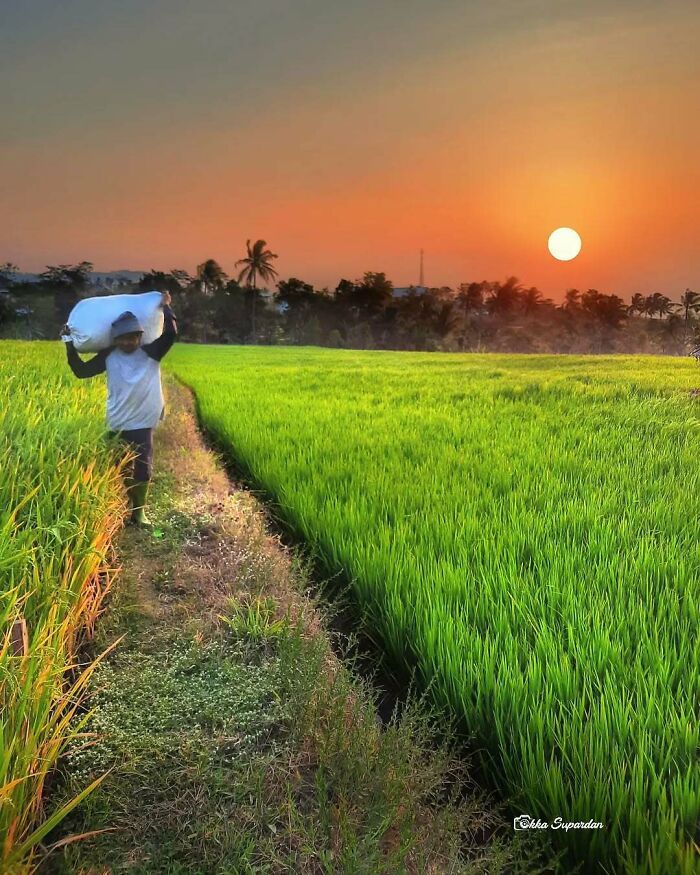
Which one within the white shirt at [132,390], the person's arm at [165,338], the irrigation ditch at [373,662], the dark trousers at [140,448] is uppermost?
the person's arm at [165,338]

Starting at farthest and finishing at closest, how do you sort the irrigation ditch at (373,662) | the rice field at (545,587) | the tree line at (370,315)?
the tree line at (370,315) < the irrigation ditch at (373,662) < the rice field at (545,587)

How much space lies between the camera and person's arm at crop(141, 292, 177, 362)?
317 cm

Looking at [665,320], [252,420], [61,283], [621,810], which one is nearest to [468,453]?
[252,420]

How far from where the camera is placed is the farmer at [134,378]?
3.08m

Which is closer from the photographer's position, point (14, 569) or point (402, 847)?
point (402, 847)

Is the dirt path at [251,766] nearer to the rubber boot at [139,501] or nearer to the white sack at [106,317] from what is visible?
the rubber boot at [139,501]

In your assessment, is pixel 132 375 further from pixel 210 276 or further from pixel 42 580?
pixel 210 276

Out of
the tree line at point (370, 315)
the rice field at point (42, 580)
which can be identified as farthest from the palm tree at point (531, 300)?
the rice field at point (42, 580)

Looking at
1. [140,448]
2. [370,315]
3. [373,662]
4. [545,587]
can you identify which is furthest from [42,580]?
[370,315]

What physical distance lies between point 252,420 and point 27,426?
297 centimetres

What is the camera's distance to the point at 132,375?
313 centimetres

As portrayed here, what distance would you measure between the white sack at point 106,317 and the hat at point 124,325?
0.02 m

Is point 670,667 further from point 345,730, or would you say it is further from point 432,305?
point 432,305

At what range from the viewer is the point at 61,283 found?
41562mm
